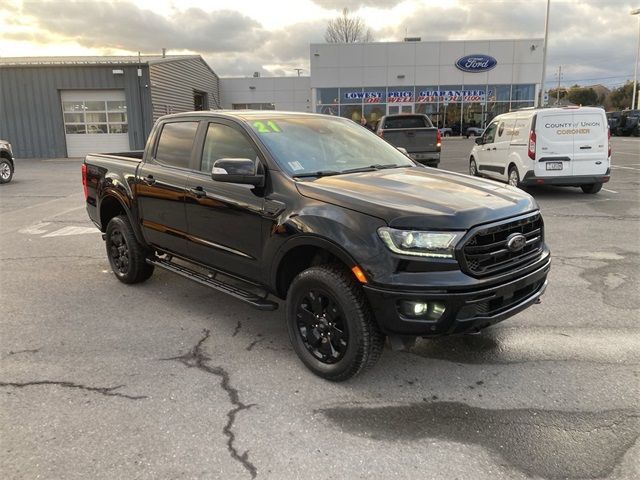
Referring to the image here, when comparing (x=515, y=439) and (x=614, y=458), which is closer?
(x=614, y=458)

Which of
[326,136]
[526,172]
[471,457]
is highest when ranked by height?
[326,136]

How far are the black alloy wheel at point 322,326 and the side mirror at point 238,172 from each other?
35.5 inches

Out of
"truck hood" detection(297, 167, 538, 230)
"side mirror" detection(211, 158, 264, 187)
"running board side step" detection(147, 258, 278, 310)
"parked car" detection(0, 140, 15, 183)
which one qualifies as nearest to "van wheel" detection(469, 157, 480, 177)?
"truck hood" detection(297, 167, 538, 230)

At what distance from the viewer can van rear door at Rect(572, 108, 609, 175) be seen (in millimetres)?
10469

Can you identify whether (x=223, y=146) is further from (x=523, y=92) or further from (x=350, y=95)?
(x=523, y=92)

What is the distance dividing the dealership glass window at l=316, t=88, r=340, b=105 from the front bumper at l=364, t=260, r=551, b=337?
34820 millimetres

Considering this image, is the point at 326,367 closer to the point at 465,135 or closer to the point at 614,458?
the point at 614,458

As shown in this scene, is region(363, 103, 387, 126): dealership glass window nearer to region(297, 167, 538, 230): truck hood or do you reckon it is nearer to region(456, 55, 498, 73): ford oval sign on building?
region(456, 55, 498, 73): ford oval sign on building

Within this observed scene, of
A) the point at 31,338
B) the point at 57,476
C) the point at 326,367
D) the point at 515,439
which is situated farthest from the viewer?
the point at 31,338

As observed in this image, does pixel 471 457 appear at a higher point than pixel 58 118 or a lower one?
lower

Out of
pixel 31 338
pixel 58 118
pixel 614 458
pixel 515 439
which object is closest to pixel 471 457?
pixel 515 439

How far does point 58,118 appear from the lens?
24844 mm

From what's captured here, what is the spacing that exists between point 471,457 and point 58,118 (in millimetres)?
26638

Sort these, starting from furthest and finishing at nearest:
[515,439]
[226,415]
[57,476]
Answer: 1. [226,415]
2. [515,439]
3. [57,476]
